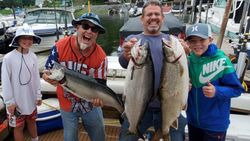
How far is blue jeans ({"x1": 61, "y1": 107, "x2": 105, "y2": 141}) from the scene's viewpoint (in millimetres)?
3213

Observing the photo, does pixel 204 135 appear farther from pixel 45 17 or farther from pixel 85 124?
pixel 45 17

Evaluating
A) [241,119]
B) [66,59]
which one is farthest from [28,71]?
[241,119]

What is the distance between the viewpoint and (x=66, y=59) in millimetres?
3098

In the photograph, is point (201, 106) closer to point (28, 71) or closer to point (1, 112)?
point (28, 71)

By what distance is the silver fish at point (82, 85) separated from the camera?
2795 mm

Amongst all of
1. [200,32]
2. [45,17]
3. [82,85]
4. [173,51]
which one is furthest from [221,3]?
[173,51]

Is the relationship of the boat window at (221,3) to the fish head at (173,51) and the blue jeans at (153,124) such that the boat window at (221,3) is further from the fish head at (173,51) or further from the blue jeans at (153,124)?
the fish head at (173,51)

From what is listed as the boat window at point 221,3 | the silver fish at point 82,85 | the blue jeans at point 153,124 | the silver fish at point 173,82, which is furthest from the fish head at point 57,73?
the boat window at point 221,3

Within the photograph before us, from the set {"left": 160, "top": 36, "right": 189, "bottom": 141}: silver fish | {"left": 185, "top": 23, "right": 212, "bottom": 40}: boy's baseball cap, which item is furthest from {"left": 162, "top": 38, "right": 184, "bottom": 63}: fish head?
{"left": 185, "top": 23, "right": 212, "bottom": 40}: boy's baseball cap

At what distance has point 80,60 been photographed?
10.2 feet

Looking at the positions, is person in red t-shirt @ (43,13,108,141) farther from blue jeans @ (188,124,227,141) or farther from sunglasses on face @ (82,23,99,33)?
blue jeans @ (188,124,227,141)

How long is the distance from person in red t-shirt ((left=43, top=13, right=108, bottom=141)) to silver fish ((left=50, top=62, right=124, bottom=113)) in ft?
0.36

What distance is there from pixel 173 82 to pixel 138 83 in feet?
1.00

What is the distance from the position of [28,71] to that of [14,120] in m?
0.69
